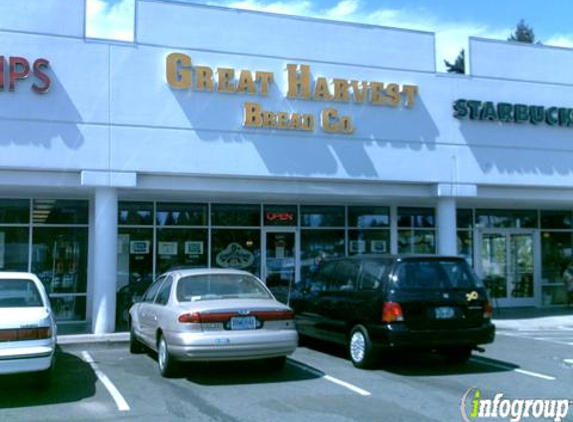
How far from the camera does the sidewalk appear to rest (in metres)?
16.5

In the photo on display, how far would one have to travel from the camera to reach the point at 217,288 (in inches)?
388

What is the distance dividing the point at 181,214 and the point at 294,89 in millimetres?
4469

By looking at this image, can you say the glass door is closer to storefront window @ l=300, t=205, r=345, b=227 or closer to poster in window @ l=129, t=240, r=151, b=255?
storefront window @ l=300, t=205, r=345, b=227

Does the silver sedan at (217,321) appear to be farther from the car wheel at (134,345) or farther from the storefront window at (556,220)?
the storefront window at (556,220)

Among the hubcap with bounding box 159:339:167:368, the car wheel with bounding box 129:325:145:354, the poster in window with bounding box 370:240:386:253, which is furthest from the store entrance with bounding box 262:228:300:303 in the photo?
the hubcap with bounding box 159:339:167:368

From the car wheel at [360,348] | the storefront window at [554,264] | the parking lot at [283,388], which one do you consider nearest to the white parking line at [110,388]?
the parking lot at [283,388]

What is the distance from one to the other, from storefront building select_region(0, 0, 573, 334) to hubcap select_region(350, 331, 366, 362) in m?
5.61

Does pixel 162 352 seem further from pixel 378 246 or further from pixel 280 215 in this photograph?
pixel 378 246

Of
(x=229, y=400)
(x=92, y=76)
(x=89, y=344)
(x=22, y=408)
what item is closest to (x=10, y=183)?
(x=92, y=76)

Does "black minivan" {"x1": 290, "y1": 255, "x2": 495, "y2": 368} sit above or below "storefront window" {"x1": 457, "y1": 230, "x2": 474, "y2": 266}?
below

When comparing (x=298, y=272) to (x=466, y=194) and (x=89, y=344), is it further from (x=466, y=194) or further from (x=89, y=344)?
(x=89, y=344)

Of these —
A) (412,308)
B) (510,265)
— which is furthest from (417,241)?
(412,308)

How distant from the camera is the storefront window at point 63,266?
1627cm

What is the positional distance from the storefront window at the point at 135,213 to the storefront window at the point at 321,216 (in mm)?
4033
